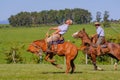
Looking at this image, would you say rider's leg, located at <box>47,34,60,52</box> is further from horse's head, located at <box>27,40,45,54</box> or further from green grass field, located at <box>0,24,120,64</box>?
green grass field, located at <box>0,24,120,64</box>

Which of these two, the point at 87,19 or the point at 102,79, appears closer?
the point at 102,79

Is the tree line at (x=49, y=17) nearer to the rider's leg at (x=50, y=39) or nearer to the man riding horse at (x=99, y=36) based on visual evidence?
the man riding horse at (x=99, y=36)

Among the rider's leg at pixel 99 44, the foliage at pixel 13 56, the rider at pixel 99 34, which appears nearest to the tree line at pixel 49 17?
the foliage at pixel 13 56

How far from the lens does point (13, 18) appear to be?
→ 522 ft

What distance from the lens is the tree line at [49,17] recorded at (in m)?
154

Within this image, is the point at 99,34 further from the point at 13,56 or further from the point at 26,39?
the point at 26,39

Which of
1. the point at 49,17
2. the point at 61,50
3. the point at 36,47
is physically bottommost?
the point at 61,50

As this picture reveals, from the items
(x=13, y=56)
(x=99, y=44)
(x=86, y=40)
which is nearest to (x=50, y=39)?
(x=86, y=40)

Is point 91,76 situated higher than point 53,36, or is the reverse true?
point 53,36

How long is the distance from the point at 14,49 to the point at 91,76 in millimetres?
22189

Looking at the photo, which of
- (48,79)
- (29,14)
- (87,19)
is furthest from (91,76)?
(29,14)

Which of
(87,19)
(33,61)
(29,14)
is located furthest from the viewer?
(29,14)

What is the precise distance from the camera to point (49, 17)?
16075cm

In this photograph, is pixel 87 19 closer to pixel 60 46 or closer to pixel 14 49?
pixel 14 49
